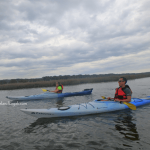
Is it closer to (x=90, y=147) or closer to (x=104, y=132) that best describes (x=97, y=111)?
(x=104, y=132)

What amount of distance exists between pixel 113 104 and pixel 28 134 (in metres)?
4.58

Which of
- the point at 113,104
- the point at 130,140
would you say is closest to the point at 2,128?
the point at 130,140

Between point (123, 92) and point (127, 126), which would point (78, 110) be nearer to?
point (127, 126)

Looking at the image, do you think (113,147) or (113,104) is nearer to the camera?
(113,147)

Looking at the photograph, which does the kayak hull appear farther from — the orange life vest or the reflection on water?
the reflection on water

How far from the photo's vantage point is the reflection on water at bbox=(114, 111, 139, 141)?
4.34 metres

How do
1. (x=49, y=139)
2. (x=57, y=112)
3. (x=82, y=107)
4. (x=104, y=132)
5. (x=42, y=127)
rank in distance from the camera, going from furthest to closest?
(x=82, y=107)
(x=57, y=112)
(x=42, y=127)
(x=104, y=132)
(x=49, y=139)

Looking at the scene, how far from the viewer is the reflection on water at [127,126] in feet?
14.3

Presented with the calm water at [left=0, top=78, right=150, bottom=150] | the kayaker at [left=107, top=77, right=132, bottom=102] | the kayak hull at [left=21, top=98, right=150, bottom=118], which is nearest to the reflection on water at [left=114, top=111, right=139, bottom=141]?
the calm water at [left=0, top=78, right=150, bottom=150]

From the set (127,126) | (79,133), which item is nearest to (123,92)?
(127,126)

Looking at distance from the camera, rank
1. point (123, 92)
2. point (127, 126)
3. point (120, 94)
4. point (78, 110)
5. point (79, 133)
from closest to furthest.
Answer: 1. point (79, 133)
2. point (127, 126)
3. point (78, 110)
4. point (123, 92)
5. point (120, 94)

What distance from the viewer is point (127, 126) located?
5.13 m

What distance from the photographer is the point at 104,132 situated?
4.69 metres

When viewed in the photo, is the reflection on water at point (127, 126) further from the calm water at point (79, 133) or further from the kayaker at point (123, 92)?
the kayaker at point (123, 92)
